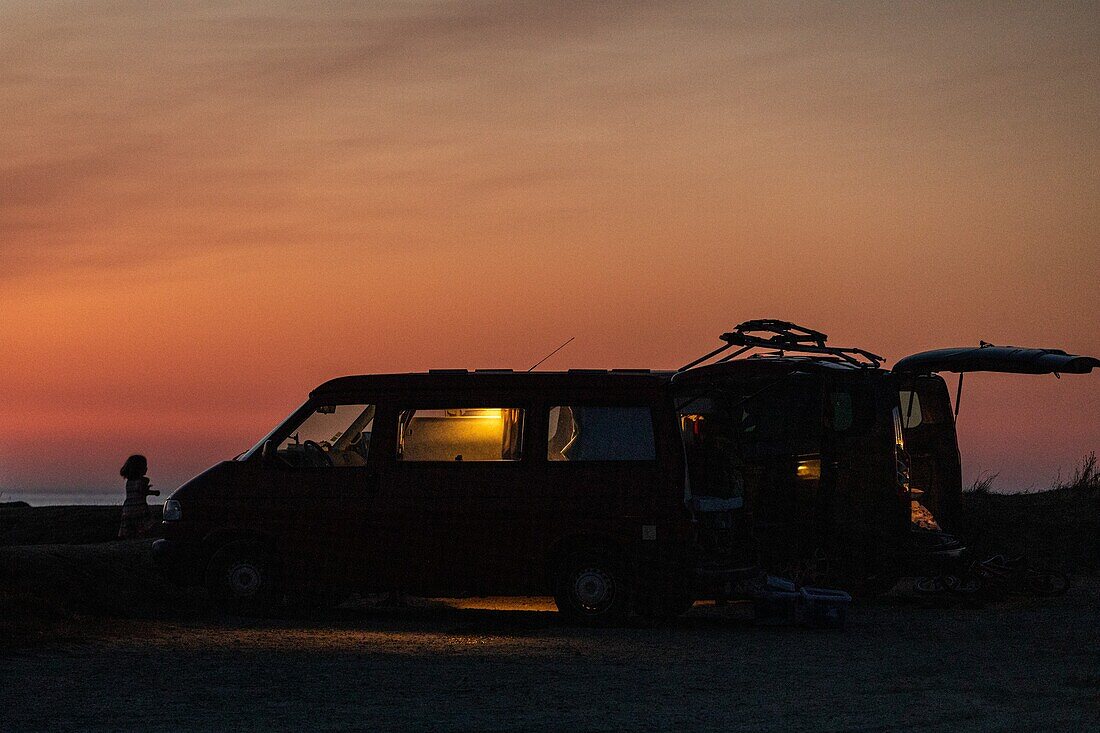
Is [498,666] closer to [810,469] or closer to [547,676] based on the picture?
[547,676]

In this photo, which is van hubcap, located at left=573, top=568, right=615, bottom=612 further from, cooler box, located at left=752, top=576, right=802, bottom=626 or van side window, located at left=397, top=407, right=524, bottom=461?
cooler box, located at left=752, top=576, right=802, bottom=626

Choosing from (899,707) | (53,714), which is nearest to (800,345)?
(899,707)

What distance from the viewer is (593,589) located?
1260 cm

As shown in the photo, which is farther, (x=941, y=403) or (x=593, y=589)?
(x=941, y=403)

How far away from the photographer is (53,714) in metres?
7.70

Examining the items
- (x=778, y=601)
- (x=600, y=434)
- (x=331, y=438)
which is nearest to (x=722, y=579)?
(x=778, y=601)

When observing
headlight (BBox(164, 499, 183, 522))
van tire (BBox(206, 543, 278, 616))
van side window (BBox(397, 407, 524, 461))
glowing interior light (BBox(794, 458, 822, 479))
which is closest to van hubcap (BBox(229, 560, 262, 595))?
van tire (BBox(206, 543, 278, 616))

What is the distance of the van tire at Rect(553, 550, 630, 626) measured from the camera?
12.6 metres

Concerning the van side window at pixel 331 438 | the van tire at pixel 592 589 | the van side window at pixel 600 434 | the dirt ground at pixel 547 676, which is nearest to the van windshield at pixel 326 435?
the van side window at pixel 331 438

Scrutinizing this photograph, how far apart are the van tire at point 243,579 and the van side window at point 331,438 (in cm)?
90

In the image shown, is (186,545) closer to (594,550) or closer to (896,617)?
(594,550)

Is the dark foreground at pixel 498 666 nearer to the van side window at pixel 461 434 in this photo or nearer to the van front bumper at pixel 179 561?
the van front bumper at pixel 179 561

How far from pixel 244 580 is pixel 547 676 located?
471 cm

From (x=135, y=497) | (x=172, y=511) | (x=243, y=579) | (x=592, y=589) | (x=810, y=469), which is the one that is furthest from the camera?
(x=135, y=497)
